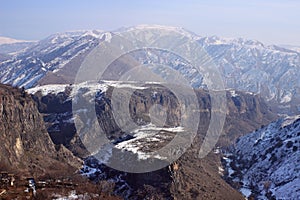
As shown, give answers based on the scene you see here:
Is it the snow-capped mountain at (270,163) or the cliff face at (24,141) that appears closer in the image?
the cliff face at (24,141)

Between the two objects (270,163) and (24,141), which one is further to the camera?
(270,163)

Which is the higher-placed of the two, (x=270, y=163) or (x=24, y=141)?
(x=24, y=141)

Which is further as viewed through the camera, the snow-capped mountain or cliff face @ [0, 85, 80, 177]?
the snow-capped mountain

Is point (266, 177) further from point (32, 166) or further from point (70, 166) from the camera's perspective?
point (32, 166)

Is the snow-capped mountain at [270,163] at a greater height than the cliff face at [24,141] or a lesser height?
lesser

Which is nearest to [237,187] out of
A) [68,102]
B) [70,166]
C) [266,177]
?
[266,177]
